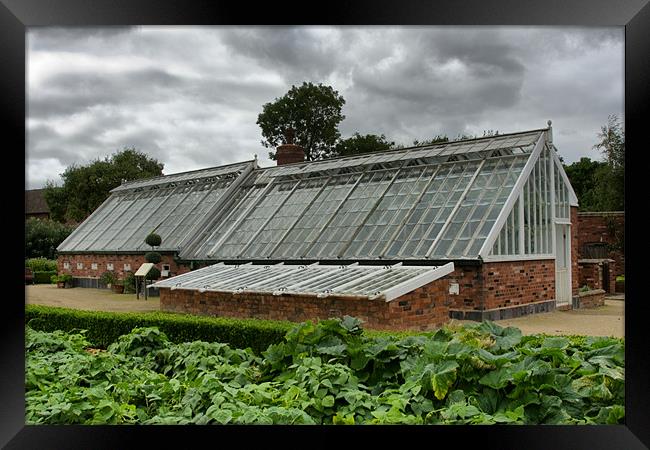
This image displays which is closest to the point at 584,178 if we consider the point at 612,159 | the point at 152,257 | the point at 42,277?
the point at 612,159

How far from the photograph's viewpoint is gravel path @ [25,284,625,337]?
10977 mm

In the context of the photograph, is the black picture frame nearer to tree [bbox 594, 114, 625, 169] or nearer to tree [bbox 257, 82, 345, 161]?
tree [bbox 594, 114, 625, 169]

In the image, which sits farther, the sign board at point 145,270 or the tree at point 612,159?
the tree at point 612,159

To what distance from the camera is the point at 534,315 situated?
1297 cm

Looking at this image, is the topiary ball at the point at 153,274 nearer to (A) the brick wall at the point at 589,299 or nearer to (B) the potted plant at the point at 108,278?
(B) the potted plant at the point at 108,278

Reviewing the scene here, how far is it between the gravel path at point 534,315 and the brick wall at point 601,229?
3.86 metres

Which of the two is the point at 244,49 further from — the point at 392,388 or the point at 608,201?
the point at 608,201

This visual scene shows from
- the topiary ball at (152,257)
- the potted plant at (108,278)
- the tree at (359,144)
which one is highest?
the tree at (359,144)

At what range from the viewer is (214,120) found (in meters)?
13.2

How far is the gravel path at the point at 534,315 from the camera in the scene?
36.0 feet

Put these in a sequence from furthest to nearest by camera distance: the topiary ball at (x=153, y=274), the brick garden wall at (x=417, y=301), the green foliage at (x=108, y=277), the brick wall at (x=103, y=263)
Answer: the green foliage at (x=108, y=277) < the brick wall at (x=103, y=263) < the topiary ball at (x=153, y=274) < the brick garden wall at (x=417, y=301)

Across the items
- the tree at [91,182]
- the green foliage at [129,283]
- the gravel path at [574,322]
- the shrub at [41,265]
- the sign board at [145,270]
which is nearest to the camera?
the gravel path at [574,322]

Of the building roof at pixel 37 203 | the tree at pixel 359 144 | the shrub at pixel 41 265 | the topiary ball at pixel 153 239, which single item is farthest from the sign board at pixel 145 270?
the building roof at pixel 37 203

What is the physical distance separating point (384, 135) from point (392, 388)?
2893cm
